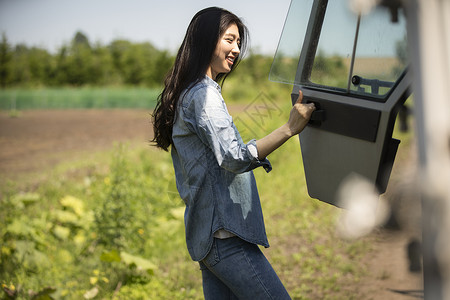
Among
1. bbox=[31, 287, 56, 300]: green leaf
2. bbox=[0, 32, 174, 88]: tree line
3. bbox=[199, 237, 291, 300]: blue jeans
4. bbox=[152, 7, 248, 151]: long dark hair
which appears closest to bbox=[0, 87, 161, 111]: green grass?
bbox=[0, 32, 174, 88]: tree line

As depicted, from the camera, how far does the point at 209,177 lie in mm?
1873

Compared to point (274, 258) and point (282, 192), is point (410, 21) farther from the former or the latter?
point (282, 192)

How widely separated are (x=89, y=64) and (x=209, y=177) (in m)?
35.3

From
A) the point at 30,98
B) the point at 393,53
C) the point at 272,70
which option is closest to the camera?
the point at 393,53

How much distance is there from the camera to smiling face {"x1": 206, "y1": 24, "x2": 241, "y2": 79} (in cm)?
197

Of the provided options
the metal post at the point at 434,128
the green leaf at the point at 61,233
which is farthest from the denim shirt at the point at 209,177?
the green leaf at the point at 61,233

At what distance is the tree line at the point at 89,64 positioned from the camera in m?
33.3

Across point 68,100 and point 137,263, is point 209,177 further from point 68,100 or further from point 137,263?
point 68,100

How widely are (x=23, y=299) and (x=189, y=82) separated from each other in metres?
2.38

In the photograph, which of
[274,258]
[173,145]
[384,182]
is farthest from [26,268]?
[384,182]

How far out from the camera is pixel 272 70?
2.09 m

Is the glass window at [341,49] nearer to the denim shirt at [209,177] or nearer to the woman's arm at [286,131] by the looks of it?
the woman's arm at [286,131]

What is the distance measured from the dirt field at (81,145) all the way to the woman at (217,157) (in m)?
0.62

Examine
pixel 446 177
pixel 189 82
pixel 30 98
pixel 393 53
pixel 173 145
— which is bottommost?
pixel 30 98
